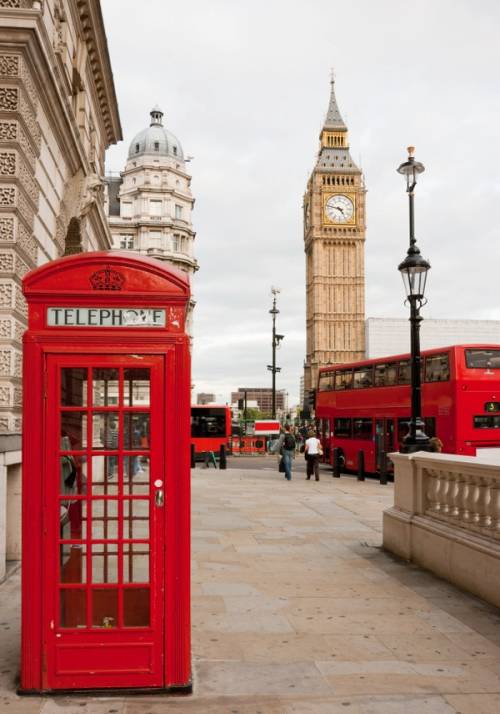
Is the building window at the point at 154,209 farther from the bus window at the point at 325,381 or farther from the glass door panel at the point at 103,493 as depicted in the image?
the glass door panel at the point at 103,493

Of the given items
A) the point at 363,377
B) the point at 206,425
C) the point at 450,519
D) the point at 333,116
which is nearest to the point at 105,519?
the point at 450,519

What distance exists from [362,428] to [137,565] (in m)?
20.5

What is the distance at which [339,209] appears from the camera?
106 meters

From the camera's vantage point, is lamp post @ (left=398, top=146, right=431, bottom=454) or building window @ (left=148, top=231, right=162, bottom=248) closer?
lamp post @ (left=398, top=146, right=431, bottom=454)

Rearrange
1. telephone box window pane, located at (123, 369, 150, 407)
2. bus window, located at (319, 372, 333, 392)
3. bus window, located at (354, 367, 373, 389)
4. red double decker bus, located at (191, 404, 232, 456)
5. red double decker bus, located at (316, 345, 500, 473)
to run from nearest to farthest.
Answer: telephone box window pane, located at (123, 369, 150, 407) < red double decker bus, located at (316, 345, 500, 473) < bus window, located at (354, 367, 373, 389) < bus window, located at (319, 372, 333, 392) < red double decker bus, located at (191, 404, 232, 456)

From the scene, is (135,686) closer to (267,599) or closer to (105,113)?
(267,599)

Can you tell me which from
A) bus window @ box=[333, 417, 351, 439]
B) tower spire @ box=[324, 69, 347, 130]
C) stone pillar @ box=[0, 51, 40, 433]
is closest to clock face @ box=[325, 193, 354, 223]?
tower spire @ box=[324, 69, 347, 130]

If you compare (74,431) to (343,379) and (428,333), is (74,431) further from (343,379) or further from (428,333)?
(428,333)

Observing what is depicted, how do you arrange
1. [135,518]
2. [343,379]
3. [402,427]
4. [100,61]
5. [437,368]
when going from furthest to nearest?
[343,379] → [402,427] → [437,368] → [100,61] → [135,518]

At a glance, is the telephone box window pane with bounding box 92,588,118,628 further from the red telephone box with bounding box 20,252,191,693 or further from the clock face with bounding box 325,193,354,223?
the clock face with bounding box 325,193,354,223

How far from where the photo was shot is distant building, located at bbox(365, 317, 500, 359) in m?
80.5

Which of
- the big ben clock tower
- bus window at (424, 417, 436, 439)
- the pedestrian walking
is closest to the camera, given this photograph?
bus window at (424, 417, 436, 439)

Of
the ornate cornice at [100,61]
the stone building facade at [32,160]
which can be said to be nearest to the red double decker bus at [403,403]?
the stone building facade at [32,160]

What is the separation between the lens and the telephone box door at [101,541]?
4.38m
